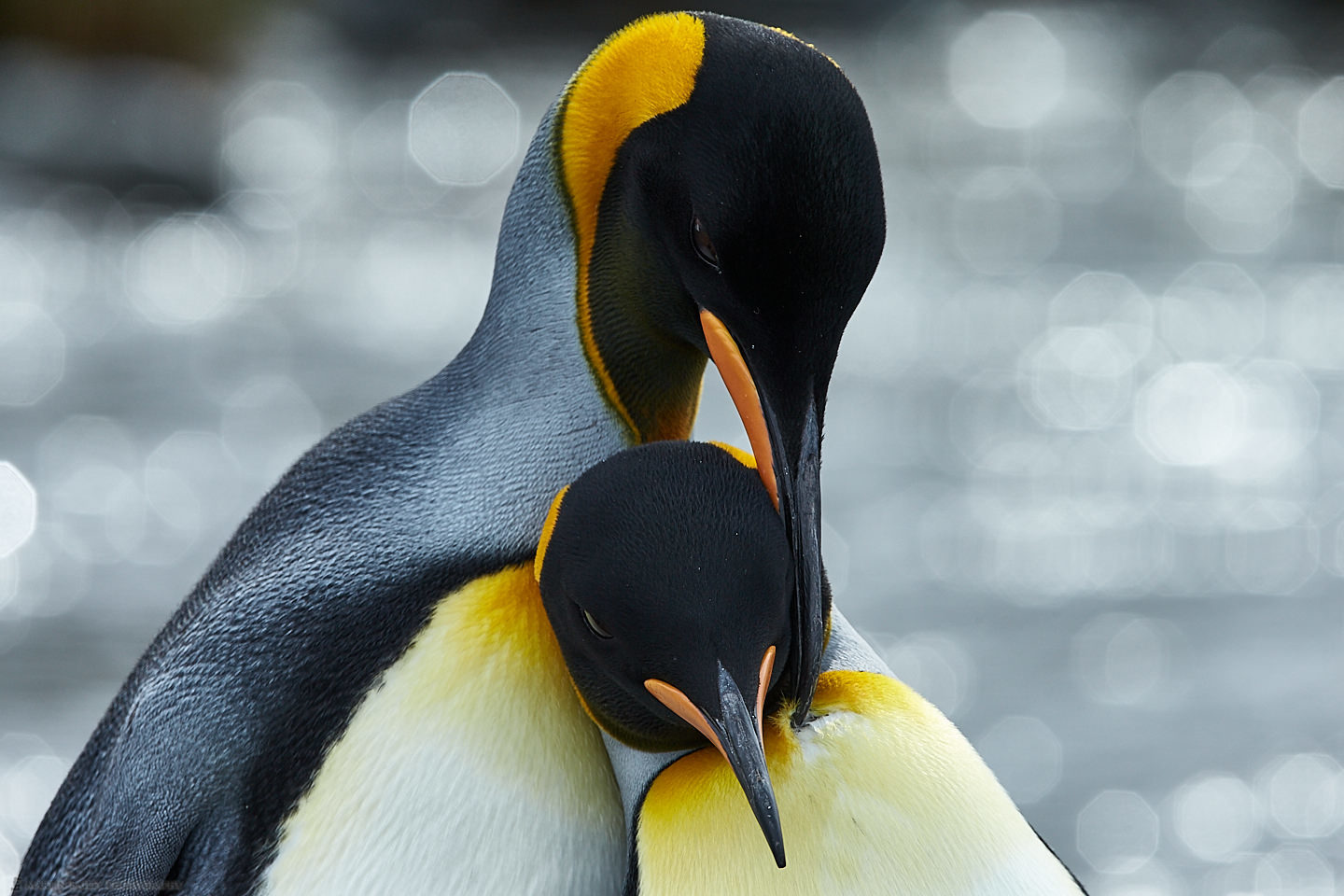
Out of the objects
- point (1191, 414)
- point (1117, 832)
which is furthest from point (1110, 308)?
point (1117, 832)

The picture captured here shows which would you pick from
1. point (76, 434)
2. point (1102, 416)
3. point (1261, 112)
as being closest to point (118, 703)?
point (76, 434)

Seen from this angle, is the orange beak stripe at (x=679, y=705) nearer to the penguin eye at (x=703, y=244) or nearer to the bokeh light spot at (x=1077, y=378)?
the penguin eye at (x=703, y=244)

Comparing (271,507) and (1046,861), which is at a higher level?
(271,507)

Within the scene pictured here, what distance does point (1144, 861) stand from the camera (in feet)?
10.1

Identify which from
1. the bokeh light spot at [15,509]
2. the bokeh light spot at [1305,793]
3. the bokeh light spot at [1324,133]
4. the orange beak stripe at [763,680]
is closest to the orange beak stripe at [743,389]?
the orange beak stripe at [763,680]

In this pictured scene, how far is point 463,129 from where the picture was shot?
9.27 m

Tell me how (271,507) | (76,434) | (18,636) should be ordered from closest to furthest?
(271,507) < (18,636) < (76,434)

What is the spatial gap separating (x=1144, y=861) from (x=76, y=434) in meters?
3.69

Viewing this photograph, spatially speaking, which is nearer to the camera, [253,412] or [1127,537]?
[1127,537]

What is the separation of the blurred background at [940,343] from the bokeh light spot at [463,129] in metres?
0.03

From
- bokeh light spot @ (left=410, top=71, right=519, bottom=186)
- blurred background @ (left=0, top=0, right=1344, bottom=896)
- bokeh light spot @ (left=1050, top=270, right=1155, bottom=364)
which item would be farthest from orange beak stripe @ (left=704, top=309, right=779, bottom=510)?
bokeh light spot @ (left=410, top=71, right=519, bottom=186)

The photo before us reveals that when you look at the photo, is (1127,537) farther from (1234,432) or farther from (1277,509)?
(1234,432)

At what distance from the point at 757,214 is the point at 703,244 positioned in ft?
0.24

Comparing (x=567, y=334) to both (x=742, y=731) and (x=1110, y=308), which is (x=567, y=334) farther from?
(x=1110, y=308)
